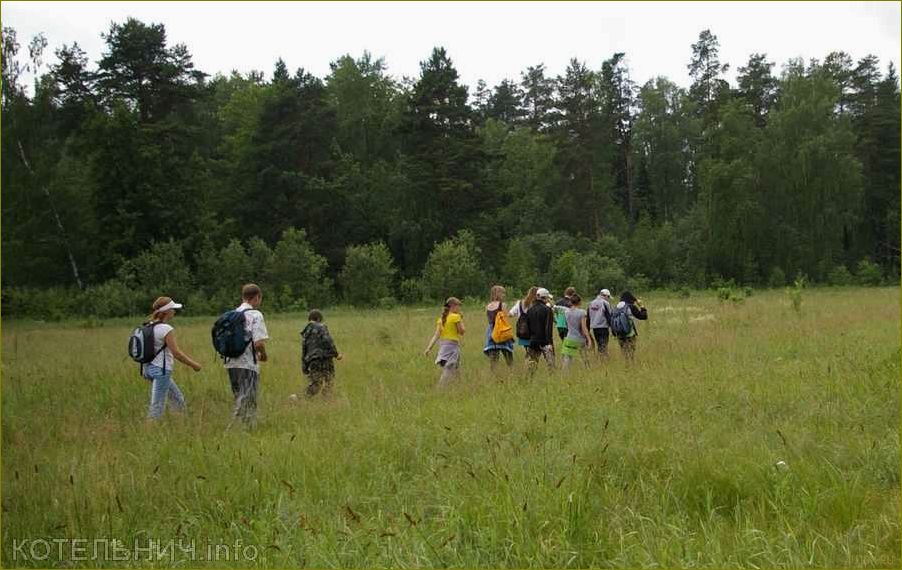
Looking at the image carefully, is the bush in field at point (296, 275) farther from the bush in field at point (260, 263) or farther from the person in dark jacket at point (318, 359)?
the person in dark jacket at point (318, 359)

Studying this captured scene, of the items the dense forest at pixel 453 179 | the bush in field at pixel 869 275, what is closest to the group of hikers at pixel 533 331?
the dense forest at pixel 453 179

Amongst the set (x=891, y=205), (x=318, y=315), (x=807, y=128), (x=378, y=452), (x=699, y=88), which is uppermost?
(x=699, y=88)

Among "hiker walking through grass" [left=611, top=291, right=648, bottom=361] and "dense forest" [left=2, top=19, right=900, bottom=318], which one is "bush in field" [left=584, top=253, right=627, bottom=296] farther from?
"hiker walking through grass" [left=611, top=291, right=648, bottom=361]

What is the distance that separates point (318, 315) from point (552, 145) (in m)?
52.0

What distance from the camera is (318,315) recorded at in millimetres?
9586

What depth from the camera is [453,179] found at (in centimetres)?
4731

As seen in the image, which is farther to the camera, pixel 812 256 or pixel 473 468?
pixel 812 256

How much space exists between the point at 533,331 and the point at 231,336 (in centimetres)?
469

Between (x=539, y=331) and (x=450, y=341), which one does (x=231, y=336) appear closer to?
(x=450, y=341)

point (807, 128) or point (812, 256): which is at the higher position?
point (807, 128)

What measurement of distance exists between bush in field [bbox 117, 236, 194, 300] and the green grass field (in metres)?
28.2

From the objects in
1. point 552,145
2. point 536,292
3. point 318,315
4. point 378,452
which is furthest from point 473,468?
point 552,145

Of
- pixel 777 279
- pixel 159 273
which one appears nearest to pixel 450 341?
pixel 159 273

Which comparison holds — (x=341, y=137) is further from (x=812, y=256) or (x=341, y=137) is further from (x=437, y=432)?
(x=437, y=432)
